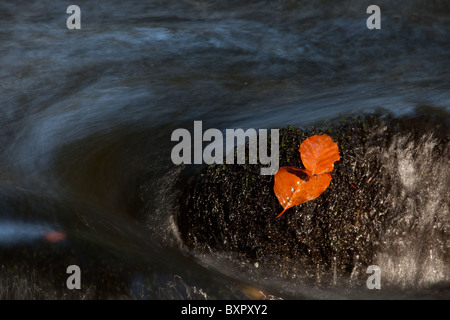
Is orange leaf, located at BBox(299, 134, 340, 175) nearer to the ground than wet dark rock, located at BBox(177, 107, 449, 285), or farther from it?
farther from it

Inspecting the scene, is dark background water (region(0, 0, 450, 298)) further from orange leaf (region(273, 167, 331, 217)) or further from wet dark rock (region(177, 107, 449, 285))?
orange leaf (region(273, 167, 331, 217))

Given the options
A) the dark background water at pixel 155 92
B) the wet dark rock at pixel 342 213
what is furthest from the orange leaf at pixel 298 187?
the dark background water at pixel 155 92

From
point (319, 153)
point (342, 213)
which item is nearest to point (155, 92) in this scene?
point (319, 153)

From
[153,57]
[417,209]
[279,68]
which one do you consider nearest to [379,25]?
[279,68]

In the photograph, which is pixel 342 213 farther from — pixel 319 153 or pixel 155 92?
pixel 155 92

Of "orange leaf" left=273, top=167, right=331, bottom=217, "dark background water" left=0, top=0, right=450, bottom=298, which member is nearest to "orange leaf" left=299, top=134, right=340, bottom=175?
"orange leaf" left=273, top=167, right=331, bottom=217

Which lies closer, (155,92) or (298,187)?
(298,187)
